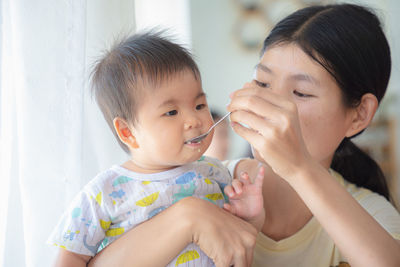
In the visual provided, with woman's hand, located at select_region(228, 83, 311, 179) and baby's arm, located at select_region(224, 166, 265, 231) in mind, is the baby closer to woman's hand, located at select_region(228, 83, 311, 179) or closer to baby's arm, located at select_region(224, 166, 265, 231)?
baby's arm, located at select_region(224, 166, 265, 231)

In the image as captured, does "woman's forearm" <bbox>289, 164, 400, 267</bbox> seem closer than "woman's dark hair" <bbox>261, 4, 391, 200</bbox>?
Yes

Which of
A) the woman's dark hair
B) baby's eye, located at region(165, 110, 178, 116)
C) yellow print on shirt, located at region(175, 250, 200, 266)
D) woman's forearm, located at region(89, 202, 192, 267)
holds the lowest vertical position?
yellow print on shirt, located at region(175, 250, 200, 266)

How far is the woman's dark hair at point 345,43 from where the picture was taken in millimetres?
1199

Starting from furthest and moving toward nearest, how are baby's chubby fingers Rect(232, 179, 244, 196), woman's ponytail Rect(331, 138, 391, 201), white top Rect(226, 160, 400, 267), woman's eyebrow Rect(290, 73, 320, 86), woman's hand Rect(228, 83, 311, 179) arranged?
woman's ponytail Rect(331, 138, 391, 201)
white top Rect(226, 160, 400, 267)
woman's eyebrow Rect(290, 73, 320, 86)
baby's chubby fingers Rect(232, 179, 244, 196)
woman's hand Rect(228, 83, 311, 179)

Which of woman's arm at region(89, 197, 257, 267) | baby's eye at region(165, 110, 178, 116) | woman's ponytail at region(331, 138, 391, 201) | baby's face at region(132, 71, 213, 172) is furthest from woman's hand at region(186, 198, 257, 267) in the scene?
woman's ponytail at region(331, 138, 391, 201)

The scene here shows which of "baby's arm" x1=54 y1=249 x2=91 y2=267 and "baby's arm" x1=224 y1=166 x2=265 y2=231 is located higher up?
"baby's arm" x1=224 y1=166 x2=265 y2=231

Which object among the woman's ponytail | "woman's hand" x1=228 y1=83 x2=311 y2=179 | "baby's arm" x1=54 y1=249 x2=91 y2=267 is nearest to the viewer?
"woman's hand" x1=228 y1=83 x2=311 y2=179

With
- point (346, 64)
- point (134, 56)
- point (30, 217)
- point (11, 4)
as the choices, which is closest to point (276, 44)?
point (346, 64)

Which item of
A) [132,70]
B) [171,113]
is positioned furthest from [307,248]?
[132,70]

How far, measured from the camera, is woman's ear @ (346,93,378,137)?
130 cm

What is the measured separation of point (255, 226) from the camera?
115cm

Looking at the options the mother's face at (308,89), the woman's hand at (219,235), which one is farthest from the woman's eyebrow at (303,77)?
the woman's hand at (219,235)

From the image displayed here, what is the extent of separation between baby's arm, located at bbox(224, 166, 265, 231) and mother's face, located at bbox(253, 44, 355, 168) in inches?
10.6

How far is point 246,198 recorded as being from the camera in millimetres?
1101
